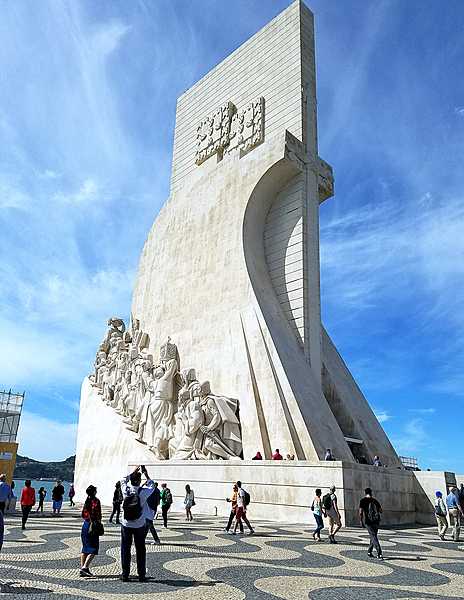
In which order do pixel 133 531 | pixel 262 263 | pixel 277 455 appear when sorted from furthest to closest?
pixel 262 263 → pixel 277 455 → pixel 133 531

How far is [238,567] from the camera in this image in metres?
4.75

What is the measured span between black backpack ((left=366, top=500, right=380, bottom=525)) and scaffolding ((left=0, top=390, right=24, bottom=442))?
50.9ft

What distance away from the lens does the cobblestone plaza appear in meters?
3.79

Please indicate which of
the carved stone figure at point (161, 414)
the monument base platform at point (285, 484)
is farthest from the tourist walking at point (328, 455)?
the carved stone figure at point (161, 414)

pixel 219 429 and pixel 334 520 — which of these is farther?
pixel 219 429

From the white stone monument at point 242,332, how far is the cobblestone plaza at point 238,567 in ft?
8.96

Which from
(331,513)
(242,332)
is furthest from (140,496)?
(242,332)

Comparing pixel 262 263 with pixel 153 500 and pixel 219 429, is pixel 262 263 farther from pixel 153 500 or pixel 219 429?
pixel 153 500

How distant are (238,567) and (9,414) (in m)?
16.0

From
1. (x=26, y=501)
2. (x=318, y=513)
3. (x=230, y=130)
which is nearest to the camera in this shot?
(x=318, y=513)

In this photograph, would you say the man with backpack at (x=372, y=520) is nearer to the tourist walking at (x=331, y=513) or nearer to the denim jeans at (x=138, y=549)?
the tourist walking at (x=331, y=513)

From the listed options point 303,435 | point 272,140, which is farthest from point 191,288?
point 303,435

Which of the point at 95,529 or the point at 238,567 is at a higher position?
the point at 95,529

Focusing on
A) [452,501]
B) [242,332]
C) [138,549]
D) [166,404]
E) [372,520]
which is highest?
[242,332]
